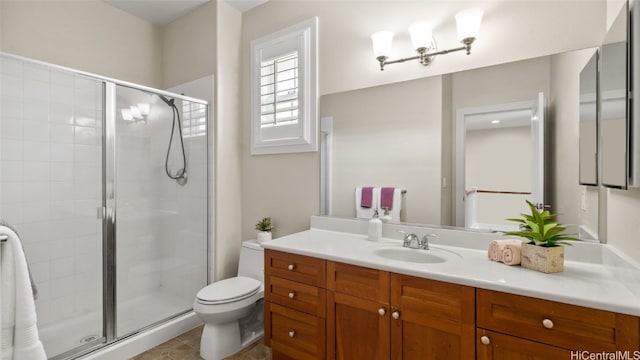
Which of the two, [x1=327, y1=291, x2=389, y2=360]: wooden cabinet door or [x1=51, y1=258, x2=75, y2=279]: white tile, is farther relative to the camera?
[x1=51, y1=258, x2=75, y2=279]: white tile

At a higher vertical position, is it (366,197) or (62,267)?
(366,197)

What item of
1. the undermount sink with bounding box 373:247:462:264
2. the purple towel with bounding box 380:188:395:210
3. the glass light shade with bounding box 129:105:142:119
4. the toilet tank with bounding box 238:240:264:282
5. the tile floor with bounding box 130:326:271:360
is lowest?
the tile floor with bounding box 130:326:271:360

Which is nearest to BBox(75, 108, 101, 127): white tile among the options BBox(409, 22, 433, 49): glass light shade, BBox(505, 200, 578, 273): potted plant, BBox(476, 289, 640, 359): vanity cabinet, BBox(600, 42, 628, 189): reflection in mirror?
BBox(409, 22, 433, 49): glass light shade

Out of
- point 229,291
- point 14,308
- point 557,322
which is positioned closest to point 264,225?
point 229,291

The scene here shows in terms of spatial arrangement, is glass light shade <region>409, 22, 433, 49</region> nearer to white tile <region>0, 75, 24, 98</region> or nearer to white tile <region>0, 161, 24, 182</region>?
white tile <region>0, 75, 24, 98</region>

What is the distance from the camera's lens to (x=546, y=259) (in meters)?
1.21

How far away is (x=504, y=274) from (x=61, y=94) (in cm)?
293

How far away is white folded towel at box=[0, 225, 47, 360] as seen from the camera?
1308mm

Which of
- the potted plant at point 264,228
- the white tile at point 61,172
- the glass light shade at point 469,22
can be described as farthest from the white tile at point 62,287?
the glass light shade at point 469,22

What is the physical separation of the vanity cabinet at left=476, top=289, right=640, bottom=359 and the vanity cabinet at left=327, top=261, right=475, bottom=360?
0.20ft

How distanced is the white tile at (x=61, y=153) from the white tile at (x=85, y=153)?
4 centimetres

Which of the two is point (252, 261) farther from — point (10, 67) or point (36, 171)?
point (10, 67)

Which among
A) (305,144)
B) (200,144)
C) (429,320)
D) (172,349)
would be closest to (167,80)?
(200,144)

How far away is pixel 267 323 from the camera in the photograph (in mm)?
1763
